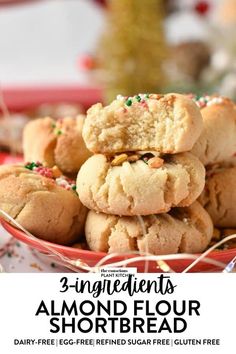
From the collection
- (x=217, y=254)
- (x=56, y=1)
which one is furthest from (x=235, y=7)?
(x=217, y=254)

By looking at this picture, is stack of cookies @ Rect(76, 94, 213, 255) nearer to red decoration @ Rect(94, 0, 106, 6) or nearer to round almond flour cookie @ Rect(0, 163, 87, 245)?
round almond flour cookie @ Rect(0, 163, 87, 245)

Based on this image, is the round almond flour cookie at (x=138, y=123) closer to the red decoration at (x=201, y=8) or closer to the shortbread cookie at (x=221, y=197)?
the shortbread cookie at (x=221, y=197)

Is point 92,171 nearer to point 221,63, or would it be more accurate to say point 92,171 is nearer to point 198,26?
point 221,63

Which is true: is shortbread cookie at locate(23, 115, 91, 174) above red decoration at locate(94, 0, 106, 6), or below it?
above

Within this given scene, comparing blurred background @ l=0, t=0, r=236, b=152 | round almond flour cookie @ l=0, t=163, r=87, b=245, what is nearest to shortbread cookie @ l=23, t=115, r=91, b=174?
round almond flour cookie @ l=0, t=163, r=87, b=245
